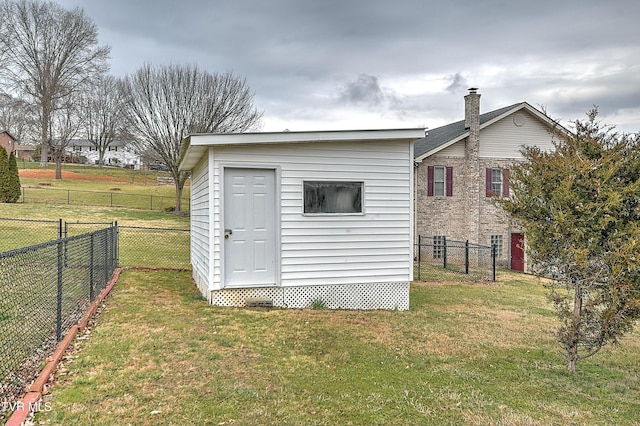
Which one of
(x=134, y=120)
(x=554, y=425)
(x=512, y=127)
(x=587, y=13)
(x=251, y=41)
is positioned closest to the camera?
(x=554, y=425)

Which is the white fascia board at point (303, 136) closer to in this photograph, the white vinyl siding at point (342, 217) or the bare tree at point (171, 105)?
the white vinyl siding at point (342, 217)

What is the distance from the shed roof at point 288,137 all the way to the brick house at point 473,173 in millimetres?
9989

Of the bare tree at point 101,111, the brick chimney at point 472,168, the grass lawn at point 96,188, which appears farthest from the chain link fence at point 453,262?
the bare tree at point 101,111

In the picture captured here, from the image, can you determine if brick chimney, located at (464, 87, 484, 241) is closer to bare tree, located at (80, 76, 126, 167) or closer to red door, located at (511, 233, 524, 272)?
red door, located at (511, 233, 524, 272)

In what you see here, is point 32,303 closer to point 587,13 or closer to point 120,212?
point 587,13

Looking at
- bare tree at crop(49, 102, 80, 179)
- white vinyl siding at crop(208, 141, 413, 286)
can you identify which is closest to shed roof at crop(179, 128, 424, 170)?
white vinyl siding at crop(208, 141, 413, 286)

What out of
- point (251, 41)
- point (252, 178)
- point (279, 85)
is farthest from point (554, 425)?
point (279, 85)

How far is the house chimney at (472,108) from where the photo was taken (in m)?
16.9

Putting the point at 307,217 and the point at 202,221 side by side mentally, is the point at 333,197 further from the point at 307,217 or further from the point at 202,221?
the point at 202,221

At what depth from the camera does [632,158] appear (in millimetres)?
4012

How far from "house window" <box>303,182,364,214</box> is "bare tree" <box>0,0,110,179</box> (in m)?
32.2

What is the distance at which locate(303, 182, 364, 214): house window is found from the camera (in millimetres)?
6934

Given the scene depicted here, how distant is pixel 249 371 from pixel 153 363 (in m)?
1.00

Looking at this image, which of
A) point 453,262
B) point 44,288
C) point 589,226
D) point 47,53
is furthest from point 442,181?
point 47,53
